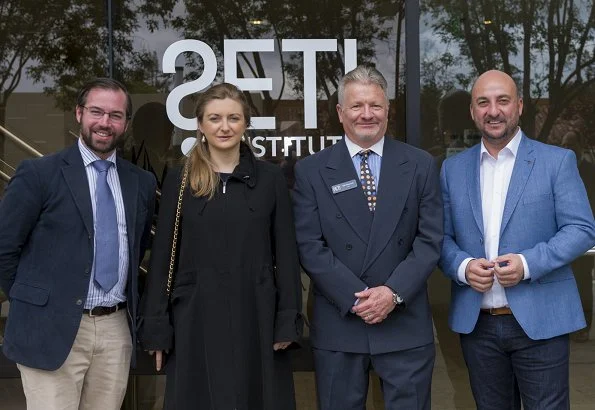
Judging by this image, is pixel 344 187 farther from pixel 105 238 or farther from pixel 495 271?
pixel 105 238

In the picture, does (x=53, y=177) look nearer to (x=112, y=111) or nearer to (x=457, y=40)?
(x=112, y=111)

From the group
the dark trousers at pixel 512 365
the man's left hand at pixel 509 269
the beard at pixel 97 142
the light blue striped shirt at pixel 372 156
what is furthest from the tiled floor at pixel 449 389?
the beard at pixel 97 142

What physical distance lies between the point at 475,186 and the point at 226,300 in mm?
1196

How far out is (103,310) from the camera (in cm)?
308

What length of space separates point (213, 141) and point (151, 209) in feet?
1.64

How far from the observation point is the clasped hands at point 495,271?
305 centimetres

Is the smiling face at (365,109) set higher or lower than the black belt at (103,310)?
higher

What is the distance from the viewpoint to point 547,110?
15.3ft

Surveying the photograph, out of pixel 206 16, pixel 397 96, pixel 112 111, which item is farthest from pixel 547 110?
pixel 112 111

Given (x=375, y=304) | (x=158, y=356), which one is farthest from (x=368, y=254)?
(x=158, y=356)

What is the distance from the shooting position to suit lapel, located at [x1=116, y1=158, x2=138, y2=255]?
3.11m

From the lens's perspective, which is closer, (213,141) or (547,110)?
(213,141)

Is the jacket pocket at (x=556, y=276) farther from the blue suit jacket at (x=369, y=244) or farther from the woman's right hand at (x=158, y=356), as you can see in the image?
the woman's right hand at (x=158, y=356)

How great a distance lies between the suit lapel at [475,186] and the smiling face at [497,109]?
0.32 feet
